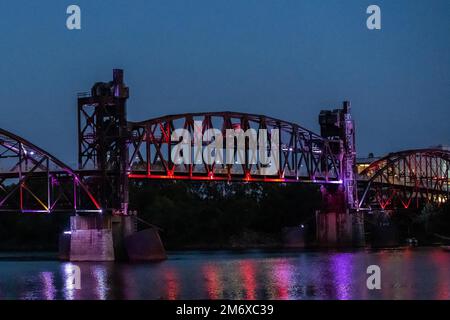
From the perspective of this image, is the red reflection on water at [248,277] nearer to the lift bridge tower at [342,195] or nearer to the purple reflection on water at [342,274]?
the purple reflection on water at [342,274]

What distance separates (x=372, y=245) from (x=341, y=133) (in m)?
21.8

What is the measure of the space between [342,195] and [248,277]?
86.4 m

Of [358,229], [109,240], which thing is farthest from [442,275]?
[358,229]

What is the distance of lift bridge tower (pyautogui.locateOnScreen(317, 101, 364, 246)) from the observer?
190m

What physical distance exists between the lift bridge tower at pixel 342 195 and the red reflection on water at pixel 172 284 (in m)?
76.8

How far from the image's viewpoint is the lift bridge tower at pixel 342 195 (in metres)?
190

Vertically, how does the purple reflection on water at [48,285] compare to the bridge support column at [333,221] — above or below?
below

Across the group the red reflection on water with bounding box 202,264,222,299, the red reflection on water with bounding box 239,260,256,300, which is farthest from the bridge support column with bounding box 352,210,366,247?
the red reflection on water with bounding box 202,264,222,299

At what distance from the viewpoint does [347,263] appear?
130 meters

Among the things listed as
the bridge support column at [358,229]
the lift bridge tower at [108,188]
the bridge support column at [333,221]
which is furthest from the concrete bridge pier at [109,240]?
the bridge support column at [358,229]

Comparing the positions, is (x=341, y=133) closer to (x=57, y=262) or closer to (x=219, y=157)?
(x=219, y=157)

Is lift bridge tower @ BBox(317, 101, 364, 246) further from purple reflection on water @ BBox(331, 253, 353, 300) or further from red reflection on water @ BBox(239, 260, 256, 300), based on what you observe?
red reflection on water @ BBox(239, 260, 256, 300)
